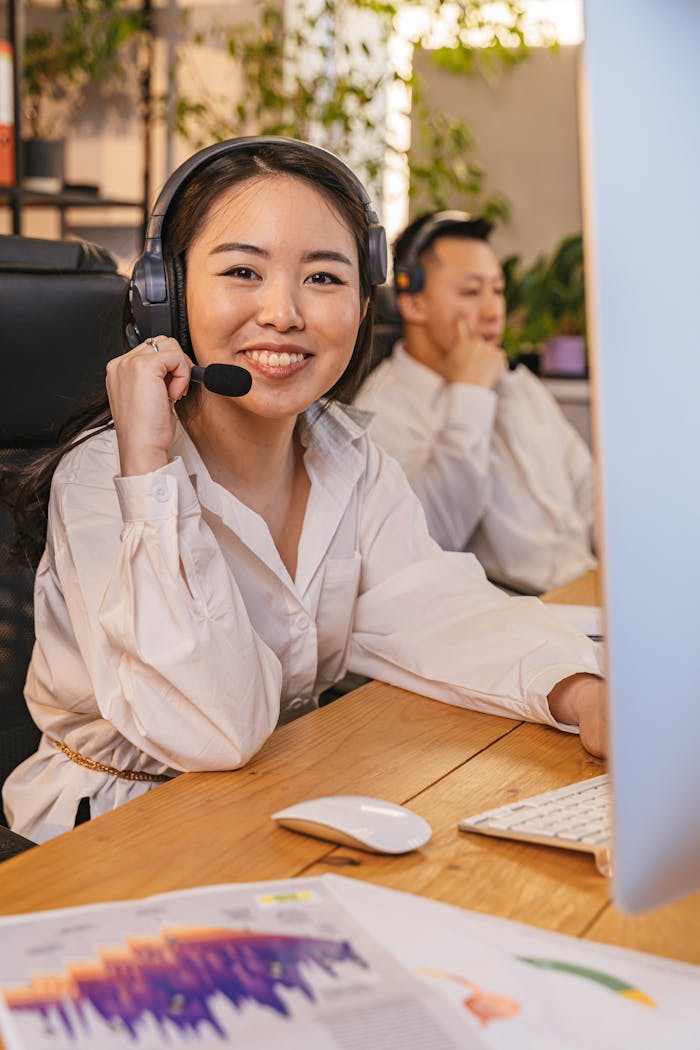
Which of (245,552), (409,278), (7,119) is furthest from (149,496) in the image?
(7,119)

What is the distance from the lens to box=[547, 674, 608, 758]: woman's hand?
979 mm

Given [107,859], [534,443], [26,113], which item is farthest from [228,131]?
[107,859]

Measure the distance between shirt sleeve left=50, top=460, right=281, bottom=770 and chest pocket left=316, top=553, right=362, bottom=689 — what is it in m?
0.25

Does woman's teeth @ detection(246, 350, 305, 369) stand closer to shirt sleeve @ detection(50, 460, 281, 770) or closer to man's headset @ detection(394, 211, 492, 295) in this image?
shirt sleeve @ detection(50, 460, 281, 770)

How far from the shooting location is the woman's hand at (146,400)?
98cm

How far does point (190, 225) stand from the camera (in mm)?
1188

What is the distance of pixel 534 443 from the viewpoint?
104 inches

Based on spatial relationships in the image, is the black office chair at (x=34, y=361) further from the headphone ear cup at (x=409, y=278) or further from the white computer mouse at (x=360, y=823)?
the headphone ear cup at (x=409, y=278)

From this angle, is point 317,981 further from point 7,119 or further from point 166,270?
point 7,119

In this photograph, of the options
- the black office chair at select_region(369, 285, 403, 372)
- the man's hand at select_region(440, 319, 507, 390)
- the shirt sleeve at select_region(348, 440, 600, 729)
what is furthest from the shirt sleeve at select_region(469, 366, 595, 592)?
the shirt sleeve at select_region(348, 440, 600, 729)

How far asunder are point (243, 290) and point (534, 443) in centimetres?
159

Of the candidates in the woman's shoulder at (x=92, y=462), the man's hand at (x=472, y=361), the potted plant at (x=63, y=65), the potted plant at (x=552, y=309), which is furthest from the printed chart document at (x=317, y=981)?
the potted plant at (x=552, y=309)

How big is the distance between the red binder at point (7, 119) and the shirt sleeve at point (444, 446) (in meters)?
1.33

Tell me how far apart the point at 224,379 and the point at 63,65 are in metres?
3.01
